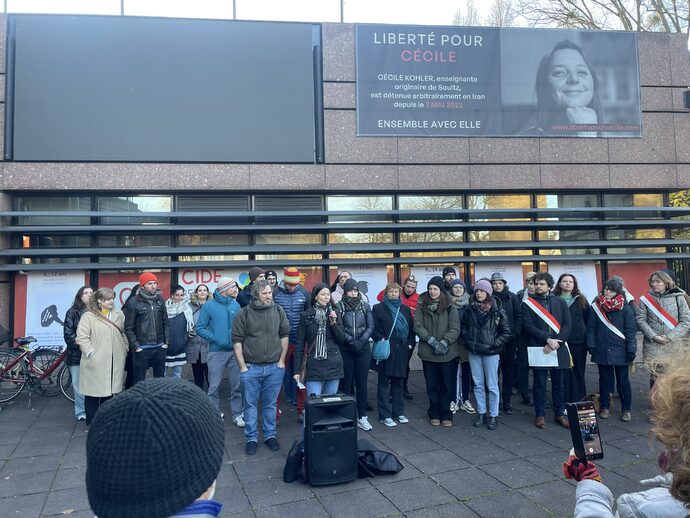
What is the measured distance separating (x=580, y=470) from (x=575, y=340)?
5.38 metres

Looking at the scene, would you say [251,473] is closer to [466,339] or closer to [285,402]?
[285,402]

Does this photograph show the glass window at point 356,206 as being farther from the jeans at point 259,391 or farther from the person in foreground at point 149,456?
the person in foreground at point 149,456

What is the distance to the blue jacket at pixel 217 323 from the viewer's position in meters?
6.39

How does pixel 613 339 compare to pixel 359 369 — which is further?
pixel 613 339

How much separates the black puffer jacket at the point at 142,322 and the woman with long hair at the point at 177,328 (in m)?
0.48

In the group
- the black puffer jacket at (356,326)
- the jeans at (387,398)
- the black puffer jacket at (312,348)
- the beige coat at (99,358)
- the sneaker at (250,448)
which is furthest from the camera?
the jeans at (387,398)

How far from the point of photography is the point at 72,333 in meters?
6.74

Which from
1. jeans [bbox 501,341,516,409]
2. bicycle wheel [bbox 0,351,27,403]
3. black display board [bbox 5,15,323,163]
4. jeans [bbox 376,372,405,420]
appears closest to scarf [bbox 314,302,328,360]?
jeans [bbox 376,372,405,420]

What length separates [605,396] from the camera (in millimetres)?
6531

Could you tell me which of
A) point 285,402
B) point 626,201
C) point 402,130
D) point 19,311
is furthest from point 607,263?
point 19,311

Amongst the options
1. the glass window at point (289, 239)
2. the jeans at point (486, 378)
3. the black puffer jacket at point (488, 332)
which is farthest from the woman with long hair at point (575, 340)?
the glass window at point (289, 239)

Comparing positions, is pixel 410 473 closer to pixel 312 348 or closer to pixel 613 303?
pixel 312 348

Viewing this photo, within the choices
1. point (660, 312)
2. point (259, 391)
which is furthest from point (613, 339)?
point (259, 391)

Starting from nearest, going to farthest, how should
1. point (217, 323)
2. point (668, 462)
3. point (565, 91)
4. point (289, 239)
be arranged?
point (668, 462)
point (217, 323)
point (289, 239)
point (565, 91)
